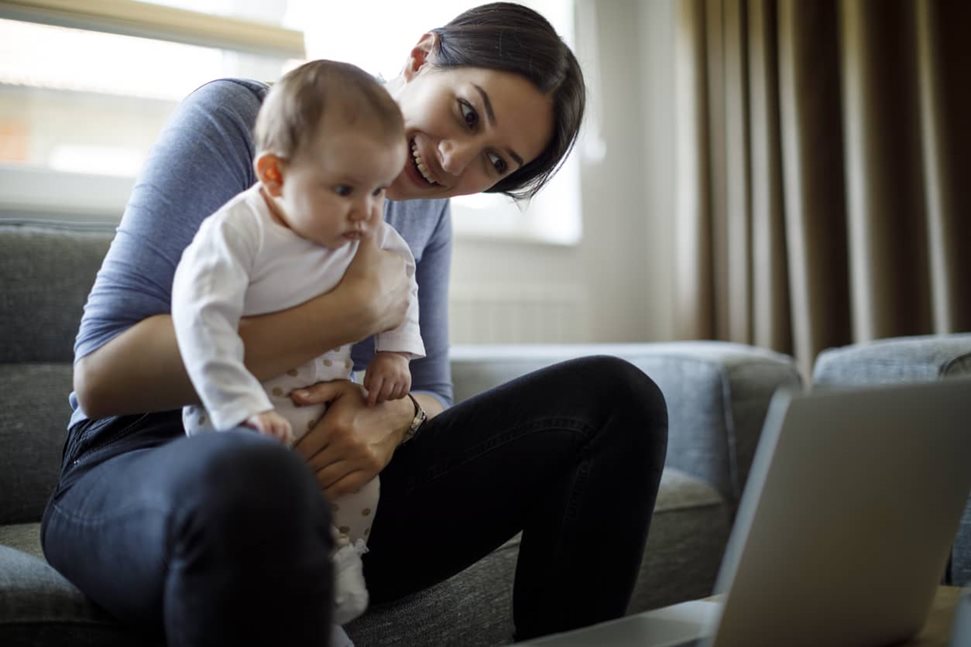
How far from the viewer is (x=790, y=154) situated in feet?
8.40

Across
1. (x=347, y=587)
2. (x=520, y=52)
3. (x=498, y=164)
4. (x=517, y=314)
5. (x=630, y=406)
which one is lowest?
(x=517, y=314)

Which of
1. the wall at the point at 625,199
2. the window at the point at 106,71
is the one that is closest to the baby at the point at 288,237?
the window at the point at 106,71

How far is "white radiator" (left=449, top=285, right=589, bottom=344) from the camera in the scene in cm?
257

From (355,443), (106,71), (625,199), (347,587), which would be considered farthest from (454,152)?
(625,199)

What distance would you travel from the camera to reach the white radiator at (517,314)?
8.43 ft

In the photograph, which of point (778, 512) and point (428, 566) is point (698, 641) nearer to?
point (778, 512)

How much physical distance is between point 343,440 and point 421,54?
20.3 inches

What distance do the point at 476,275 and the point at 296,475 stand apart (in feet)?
6.49

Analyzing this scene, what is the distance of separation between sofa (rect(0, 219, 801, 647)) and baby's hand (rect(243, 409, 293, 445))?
27 cm

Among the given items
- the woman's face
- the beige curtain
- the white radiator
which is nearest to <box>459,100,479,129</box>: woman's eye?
the woman's face

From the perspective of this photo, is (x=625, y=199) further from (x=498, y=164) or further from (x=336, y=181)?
(x=336, y=181)

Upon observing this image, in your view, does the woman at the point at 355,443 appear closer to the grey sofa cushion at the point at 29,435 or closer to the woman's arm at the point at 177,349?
the woman's arm at the point at 177,349

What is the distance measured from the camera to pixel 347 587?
841mm

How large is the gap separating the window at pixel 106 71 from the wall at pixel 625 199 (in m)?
1.05
